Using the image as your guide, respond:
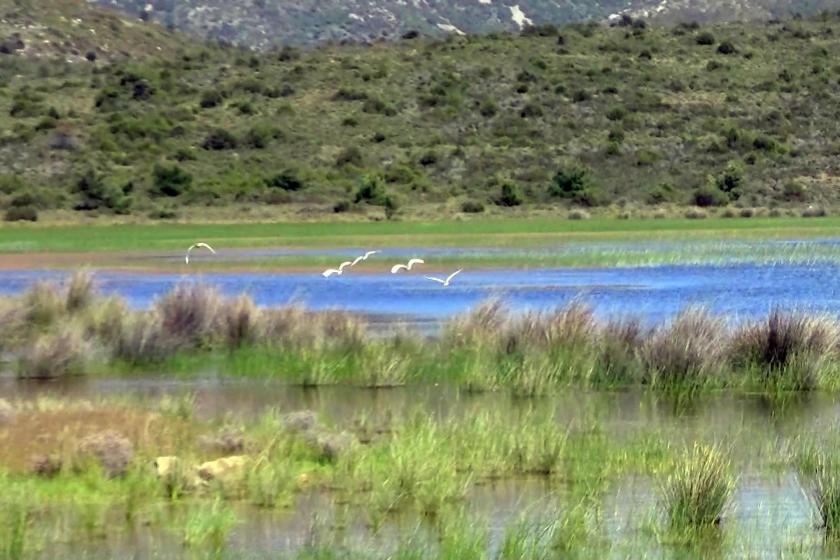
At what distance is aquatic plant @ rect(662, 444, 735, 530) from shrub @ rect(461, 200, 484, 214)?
134 ft

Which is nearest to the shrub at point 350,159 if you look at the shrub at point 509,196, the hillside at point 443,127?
the hillside at point 443,127

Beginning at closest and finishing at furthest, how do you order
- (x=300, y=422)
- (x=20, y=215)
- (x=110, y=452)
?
(x=110, y=452) < (x=300, y=422) < (x=20, y=215)

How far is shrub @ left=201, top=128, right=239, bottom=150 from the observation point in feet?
200

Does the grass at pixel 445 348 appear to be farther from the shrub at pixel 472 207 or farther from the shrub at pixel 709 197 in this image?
the shrub at pixel 709 197

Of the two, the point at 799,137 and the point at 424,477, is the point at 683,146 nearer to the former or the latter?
the point at 799,137

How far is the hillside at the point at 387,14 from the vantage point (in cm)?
12231

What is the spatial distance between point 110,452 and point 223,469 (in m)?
0.97

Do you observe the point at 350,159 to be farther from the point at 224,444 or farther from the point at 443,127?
the point at 224,444

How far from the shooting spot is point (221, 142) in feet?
200

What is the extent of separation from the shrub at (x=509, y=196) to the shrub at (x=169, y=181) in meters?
9.96

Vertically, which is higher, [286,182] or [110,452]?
[286,182]

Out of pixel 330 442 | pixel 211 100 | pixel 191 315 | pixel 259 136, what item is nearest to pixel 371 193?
pixel 259 136

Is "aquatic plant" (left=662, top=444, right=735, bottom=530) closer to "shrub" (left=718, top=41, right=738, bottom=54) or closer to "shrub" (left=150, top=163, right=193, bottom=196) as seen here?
"shrub" (left=150, top=163, right=193, bottom=196)

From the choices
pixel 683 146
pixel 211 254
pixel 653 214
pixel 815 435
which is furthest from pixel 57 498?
pixel 683 146
